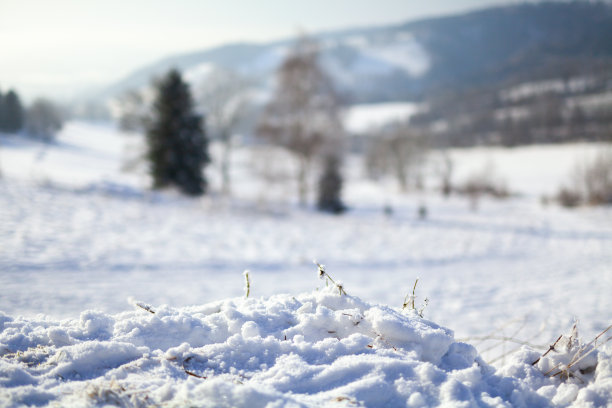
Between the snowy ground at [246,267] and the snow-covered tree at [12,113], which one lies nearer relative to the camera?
the snowy ground at [246,267]

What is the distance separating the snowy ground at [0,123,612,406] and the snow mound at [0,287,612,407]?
11 millimetres

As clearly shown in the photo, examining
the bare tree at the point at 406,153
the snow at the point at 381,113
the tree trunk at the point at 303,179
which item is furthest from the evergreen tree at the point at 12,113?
the snow at the point at 381,113

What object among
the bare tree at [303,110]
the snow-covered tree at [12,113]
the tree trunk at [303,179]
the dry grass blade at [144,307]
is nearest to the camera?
the dry grass blade at [144,307]

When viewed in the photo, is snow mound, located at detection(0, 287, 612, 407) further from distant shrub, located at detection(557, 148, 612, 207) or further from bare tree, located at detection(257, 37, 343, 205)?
distant shrub, located at detection(557, 148, 612, 207)

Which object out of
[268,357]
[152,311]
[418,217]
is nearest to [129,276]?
[152,311]

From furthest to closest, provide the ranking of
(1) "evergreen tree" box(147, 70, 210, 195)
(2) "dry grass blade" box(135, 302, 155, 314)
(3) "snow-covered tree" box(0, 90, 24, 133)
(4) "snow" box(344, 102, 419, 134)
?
(4) "snow" box(344, 102, 419, 134) < (1) "evergreen tree" box(147, 70, 210, 195) < (3) "snow-covered tree" box(0, 90, 24, 133) < (2) "dry grass blade" box(135, 302, 155, 314)

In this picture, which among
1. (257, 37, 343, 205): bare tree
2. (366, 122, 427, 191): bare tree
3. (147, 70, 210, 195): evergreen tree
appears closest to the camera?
(147, 70, 210, 195): evergreen tree

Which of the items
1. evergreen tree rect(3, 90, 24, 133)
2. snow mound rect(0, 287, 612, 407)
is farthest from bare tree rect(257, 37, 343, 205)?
snow mound rect(0, 287, 612, 407)

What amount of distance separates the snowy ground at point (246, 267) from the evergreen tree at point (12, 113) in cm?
109

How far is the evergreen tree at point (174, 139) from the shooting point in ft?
61.3

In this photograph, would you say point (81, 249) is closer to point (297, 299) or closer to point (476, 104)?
point (297, 299)

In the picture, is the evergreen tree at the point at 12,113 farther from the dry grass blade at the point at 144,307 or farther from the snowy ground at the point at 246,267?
the dry grass blade at the point at 144,307

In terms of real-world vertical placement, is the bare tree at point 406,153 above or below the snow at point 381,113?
below

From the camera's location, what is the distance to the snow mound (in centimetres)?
148
